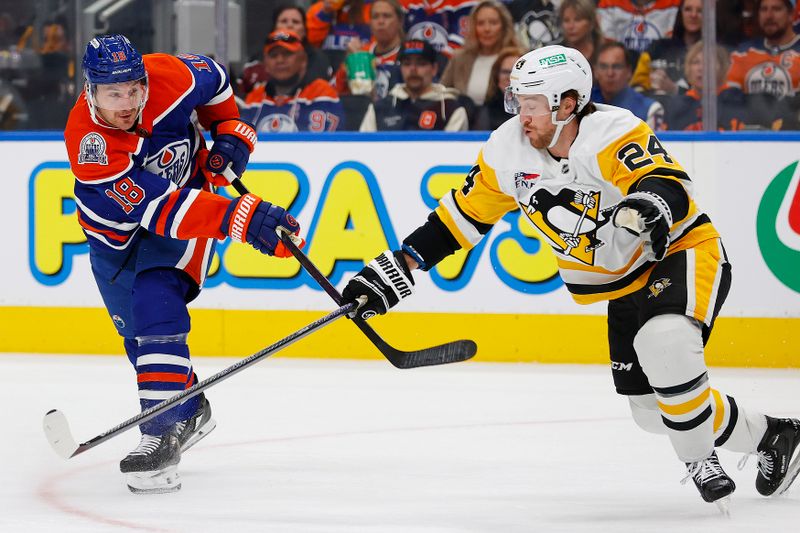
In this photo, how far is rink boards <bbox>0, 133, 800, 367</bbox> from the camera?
548 cm

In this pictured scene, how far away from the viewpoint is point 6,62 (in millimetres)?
6086

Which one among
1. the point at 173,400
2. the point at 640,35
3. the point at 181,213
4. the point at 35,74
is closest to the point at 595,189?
the point at 181,213

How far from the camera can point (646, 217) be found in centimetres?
294

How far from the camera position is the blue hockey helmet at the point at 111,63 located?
341 centimetres

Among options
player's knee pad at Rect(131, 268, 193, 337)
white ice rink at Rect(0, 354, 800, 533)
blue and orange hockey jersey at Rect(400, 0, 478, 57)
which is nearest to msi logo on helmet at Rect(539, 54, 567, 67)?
white ice rink at Rect(0, 354, 800, 533)

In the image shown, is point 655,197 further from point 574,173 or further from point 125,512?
point 125,512

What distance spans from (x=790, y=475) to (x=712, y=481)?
1.07ft

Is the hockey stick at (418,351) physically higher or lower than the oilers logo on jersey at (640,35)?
lower

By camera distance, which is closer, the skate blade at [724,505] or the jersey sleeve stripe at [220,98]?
the skate blade at [724,505]

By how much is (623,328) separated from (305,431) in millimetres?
1365

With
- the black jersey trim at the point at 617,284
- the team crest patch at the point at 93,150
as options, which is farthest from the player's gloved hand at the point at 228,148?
the black jersey trim at the point at 617,284

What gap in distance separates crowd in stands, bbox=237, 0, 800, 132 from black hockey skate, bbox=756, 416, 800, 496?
7.95ft

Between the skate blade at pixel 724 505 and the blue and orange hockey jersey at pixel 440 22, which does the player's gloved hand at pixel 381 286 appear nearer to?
the skate blade at pixel 724 505

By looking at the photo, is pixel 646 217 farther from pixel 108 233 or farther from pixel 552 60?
pixel 108 233
